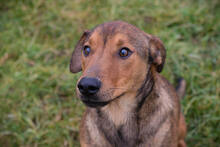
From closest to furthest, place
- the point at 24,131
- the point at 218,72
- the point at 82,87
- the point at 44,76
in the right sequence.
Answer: the point at 82,87
the point at 24,131
the point at 218,72
the point at 44,76

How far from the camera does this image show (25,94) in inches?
198

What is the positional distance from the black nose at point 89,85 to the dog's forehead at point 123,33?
1.64ft

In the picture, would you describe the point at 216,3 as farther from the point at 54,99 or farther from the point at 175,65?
the point at 54,99

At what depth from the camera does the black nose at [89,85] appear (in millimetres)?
2623

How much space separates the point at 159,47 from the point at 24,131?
2590mm

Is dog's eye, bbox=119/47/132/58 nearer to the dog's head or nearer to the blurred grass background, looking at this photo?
the dog's head

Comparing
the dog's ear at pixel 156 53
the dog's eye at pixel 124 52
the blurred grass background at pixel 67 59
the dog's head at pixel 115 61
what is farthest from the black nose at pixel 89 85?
the blurred grass background at pixel 67 59

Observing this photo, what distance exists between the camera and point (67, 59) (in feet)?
18.4

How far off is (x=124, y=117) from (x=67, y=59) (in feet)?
8.84

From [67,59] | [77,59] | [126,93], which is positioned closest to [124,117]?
[126,93]

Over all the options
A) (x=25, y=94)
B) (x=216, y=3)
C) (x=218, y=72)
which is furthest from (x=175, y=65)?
(x=25, y=94)

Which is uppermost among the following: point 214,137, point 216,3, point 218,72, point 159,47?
point 216,3

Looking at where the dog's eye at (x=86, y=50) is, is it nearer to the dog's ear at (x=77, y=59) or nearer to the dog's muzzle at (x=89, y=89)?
the dog's ear at (x=77, y=59)

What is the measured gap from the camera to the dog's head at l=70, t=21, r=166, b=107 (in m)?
2.70
